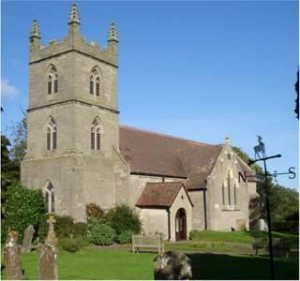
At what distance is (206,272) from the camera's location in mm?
18766

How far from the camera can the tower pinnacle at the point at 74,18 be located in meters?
37.4

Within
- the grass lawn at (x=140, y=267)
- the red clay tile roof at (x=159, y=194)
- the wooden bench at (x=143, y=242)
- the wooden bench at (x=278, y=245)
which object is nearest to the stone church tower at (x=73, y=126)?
the red clay tile roof at (x=159, y=194)

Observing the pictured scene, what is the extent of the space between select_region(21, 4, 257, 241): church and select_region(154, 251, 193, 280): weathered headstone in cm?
2450

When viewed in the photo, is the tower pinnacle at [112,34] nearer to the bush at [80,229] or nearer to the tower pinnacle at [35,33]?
the tower pinnacle at [35,33]

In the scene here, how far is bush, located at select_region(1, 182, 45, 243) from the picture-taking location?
3353 centimetres

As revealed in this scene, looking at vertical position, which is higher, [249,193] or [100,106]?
[100,106]

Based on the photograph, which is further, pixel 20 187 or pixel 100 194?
pixel 100 194

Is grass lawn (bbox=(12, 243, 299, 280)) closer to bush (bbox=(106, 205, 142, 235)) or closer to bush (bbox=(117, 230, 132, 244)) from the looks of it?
bush (bbox=(117, 230, 132, 244))

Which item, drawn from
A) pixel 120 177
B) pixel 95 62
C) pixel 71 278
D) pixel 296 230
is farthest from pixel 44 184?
pixel 296 230

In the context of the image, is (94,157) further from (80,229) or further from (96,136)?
(80,229)

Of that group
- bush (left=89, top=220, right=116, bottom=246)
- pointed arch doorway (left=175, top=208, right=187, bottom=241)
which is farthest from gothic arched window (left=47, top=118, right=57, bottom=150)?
pointed arch doorway (left=175, top=208, right=187, bottom=241)

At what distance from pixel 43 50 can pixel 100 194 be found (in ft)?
42.6

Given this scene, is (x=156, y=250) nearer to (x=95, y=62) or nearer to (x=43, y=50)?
(x=95, y=62)

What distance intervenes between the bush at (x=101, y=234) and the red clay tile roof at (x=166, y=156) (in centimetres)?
559
